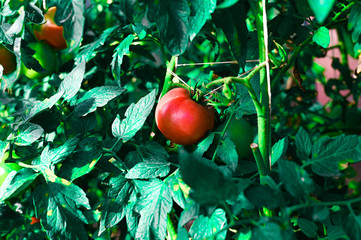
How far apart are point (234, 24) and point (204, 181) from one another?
8.1 inches

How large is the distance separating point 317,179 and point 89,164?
1.70ft

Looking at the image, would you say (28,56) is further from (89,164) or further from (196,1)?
(196,1)

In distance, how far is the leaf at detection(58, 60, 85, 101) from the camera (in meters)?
0.50

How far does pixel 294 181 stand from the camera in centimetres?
33

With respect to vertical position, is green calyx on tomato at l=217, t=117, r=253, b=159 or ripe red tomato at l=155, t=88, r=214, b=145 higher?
ripe red tomato at l=155, t=88, r=214, b=145

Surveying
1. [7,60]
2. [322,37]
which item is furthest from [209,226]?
[7,60]

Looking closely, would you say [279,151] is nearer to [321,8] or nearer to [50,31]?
[321,8]

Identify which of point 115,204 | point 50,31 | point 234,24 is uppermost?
point 234,24

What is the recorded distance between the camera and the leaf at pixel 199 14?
351 millimetres

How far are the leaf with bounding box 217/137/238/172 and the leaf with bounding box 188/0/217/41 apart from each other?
0.51ft

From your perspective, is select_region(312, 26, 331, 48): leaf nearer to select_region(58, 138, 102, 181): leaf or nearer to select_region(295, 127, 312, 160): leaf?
select_region(295, 127, 312, 160): leaf

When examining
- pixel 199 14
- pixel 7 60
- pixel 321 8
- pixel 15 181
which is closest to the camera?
pixel 321 8

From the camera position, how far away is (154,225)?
1.39 ft

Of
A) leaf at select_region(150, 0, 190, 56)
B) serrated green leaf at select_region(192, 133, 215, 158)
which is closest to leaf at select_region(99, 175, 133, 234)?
serrated green leaf at select_region(192, 133, 215, 158)
